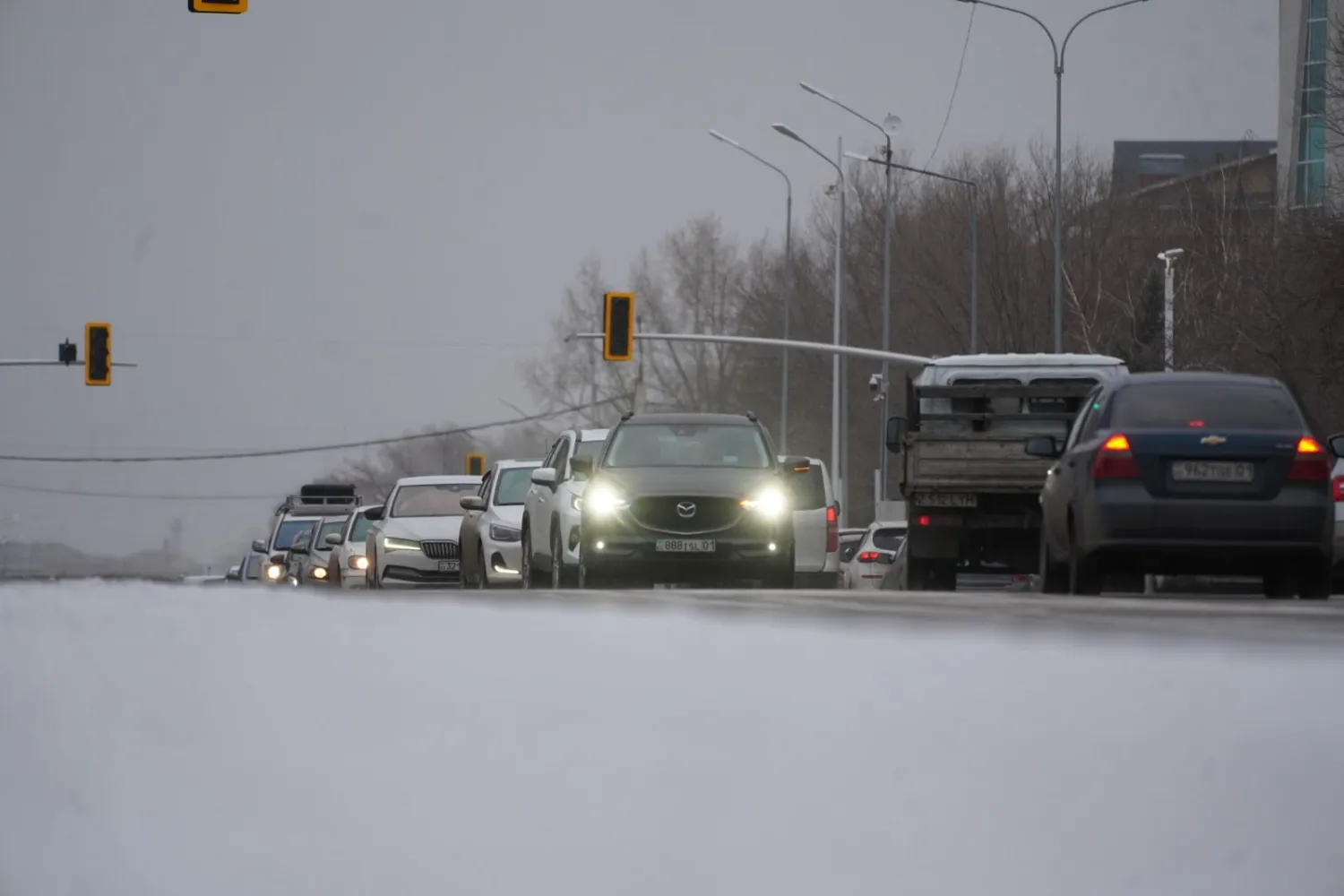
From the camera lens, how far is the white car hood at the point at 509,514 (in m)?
25.1

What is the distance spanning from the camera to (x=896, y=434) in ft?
72.2

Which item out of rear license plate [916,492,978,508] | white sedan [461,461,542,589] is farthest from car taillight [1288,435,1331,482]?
white sedan [461,461,542,589]

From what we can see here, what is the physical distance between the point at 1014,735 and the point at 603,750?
0.86 meters

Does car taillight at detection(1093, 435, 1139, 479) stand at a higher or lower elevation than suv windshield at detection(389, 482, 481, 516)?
higher

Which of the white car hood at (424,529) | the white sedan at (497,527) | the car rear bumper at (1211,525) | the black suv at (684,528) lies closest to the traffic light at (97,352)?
the white car hood at (424,529)

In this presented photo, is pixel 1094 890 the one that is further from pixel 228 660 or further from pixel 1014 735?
pixel 228 660

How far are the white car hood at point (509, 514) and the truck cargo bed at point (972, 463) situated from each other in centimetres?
548

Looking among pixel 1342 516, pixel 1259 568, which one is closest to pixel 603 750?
pixel 1259 568

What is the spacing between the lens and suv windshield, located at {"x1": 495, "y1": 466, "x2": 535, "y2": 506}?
25.6 m

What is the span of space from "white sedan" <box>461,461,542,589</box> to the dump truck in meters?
4.88

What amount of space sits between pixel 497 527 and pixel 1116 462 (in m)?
11.0

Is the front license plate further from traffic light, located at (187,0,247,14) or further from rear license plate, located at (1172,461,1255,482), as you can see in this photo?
traffic light, located at (187,0,247,14)

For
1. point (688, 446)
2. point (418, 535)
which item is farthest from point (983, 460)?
point (418, 535)

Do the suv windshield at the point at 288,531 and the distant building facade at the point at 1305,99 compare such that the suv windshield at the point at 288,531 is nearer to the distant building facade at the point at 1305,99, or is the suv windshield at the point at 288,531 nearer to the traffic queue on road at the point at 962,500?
the traffic queue on road at the point at 962,500
